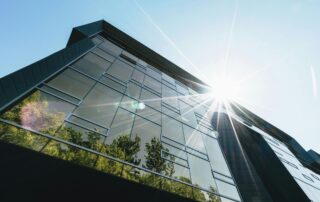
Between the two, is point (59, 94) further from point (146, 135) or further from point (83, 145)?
point (146, 135)

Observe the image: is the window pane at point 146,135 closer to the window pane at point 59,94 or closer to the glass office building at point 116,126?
the glass office building at point 116,126

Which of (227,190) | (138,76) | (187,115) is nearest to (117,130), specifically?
(227,190)

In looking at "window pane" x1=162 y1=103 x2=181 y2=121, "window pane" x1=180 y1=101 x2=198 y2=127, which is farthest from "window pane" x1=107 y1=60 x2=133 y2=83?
"window pane" x1=180 y1=101 x2=198 y2=127

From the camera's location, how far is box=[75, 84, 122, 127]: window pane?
674 cm

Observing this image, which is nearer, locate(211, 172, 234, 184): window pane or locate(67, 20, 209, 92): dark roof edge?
locate(211, 172, 234, 184): window pane

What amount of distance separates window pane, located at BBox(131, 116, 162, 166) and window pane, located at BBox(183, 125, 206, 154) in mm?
1653

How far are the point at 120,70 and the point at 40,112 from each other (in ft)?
18.1

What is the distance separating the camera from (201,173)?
8078mm

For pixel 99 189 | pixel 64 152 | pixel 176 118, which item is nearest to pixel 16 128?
pixel 64 152

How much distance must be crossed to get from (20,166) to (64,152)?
133 centimetres

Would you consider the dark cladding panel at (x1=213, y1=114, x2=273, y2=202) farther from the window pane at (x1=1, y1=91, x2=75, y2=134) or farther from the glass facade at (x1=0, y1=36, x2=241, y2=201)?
the window pane at (x1=1, y1=91, x2=75, y2=134)

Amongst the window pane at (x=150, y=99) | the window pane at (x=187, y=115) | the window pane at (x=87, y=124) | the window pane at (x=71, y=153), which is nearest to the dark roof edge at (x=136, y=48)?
the window pane at (x=150, y=99)

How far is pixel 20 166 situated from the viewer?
3.77 m

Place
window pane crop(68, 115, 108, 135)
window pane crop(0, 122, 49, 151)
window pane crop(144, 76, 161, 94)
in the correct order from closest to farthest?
1. window pane crop(0, 122, 49, 151)
2. window pane crop(68, 115, 108, 135)
3. window pane crop(144, 76, 161, 94)
